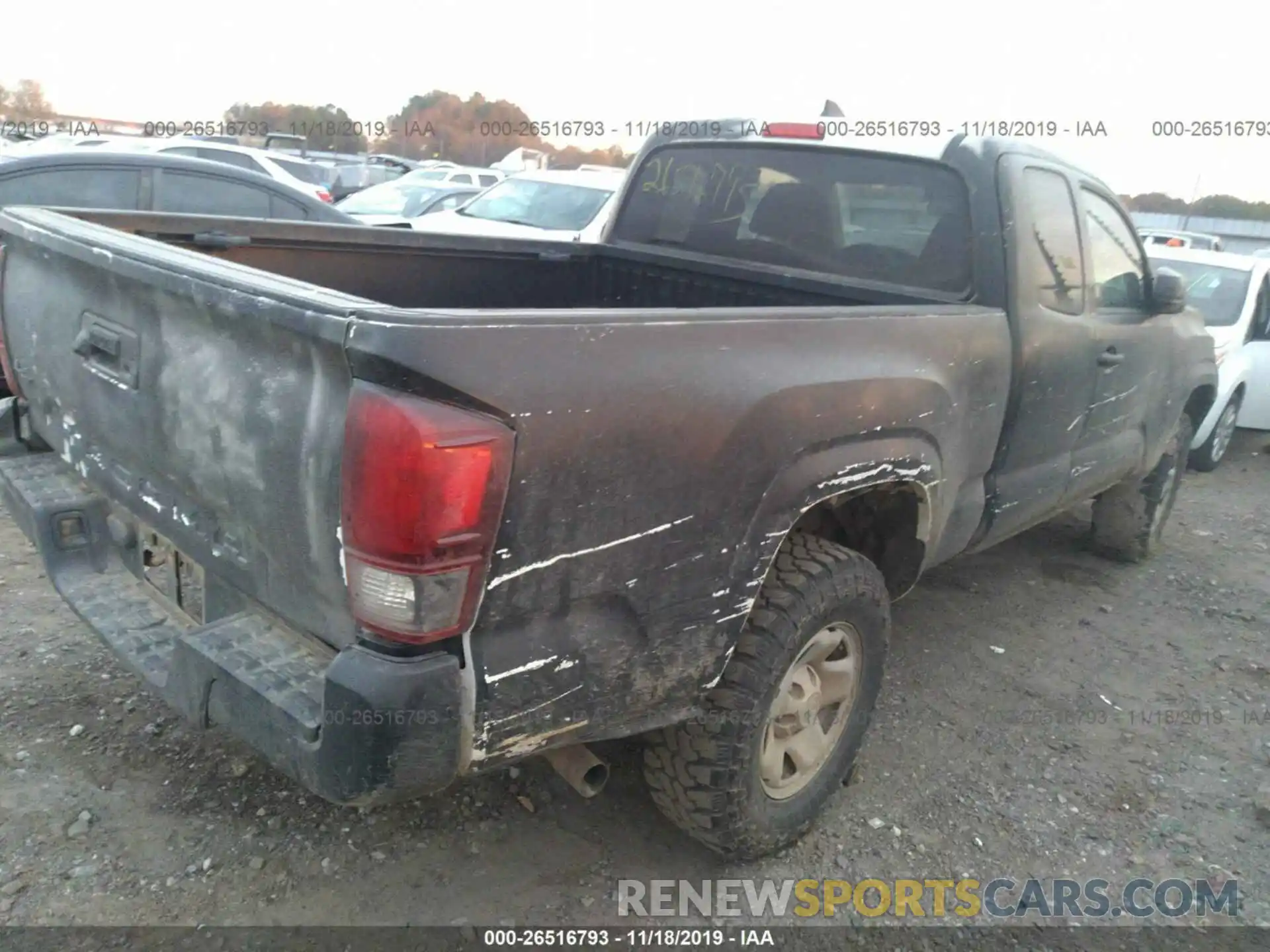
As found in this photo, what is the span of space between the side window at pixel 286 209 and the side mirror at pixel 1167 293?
4789 millimetres

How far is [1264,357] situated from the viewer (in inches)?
309

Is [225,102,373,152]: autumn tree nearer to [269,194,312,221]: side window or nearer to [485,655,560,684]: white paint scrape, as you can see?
[269,194,312,221]: side window

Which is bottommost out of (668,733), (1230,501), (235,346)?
(1230,501)

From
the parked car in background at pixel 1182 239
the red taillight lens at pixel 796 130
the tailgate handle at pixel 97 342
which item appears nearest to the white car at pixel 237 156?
the red taillight lens at pixel 796 130

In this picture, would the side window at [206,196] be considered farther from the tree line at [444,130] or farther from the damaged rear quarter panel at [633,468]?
the tree line at [444,130]

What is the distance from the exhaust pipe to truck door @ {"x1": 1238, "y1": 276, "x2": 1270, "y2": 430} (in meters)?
7.21

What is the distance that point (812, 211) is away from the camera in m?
3.63

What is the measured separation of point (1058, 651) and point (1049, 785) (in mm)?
1195

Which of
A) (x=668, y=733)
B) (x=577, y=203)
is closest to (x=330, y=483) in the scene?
(x=668, y=733)

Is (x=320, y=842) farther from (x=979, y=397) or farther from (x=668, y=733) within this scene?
(x=979, y=397)

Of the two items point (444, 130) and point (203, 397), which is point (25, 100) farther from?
point (203, 397)

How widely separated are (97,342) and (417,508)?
1189 mm

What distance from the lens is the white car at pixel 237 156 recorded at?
9.52 m

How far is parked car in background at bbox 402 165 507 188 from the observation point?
16.1 meters
